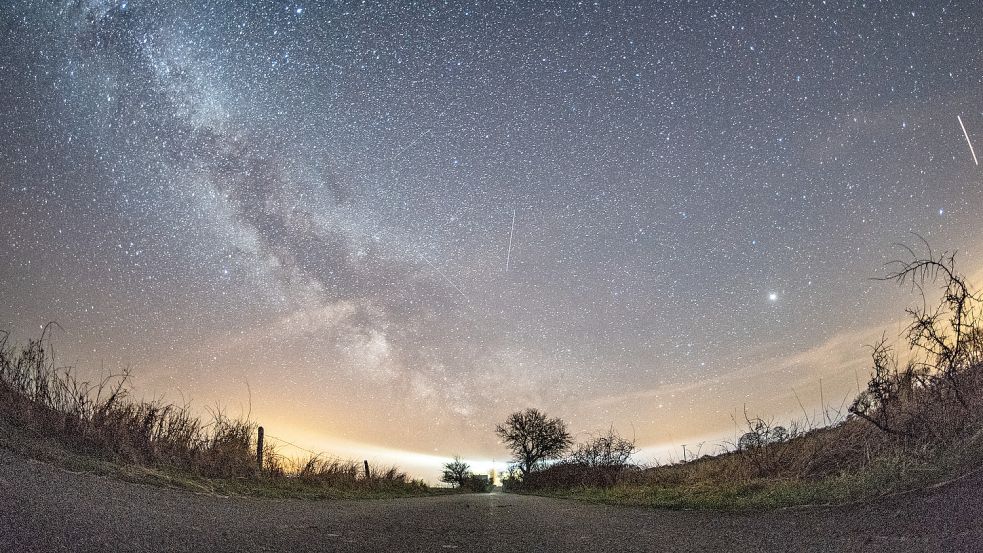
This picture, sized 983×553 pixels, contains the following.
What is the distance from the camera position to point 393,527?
524 centimetres

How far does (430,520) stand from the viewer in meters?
6.13

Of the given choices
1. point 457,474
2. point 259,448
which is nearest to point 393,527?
point 259,448

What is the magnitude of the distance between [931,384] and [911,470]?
1.94 metres

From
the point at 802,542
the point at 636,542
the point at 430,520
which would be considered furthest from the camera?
the point at 430,520

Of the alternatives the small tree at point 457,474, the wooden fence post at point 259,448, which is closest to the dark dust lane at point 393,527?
the wooden fence post at point 259,448

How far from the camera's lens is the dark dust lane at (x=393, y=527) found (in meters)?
3.35

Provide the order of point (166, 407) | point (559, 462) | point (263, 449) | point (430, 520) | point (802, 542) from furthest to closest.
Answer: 1. point (559, 462)
2. point (263, 449)
3. point (166, 407)
4. point (430, 520)
5. point (802, 542)

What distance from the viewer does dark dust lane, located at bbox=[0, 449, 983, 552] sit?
3.35 meters

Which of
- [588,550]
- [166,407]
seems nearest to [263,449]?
[166,407]

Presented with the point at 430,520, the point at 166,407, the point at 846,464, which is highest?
the point at 166,407

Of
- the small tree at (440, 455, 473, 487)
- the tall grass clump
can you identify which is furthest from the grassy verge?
the small tree at (440, 455, 473, 487)

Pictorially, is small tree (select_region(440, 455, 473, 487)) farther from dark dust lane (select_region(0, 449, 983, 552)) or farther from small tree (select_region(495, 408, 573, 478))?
dark dust lane (select_region(0, 449, 983, 552))

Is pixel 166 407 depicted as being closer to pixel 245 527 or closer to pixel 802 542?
pixel 245 527

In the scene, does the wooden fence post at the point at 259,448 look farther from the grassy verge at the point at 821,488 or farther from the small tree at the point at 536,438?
the small tree at the point at 536,438
